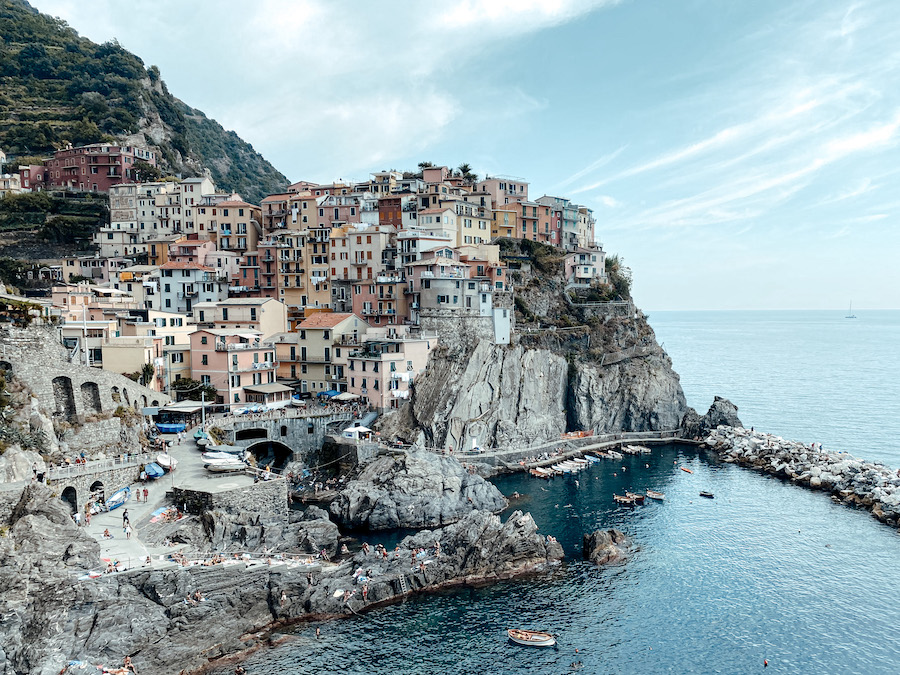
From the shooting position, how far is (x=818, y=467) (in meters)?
65.8

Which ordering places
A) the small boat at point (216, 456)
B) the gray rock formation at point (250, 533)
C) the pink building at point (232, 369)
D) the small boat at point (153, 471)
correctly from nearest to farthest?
1. the gray rock formation at point (250, 533)
2. the small boat at point (153, 471)
3. the small boat at point (216, 456)
4. the pink building at point (232, 369)

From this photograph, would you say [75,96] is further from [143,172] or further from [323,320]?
[323,320]

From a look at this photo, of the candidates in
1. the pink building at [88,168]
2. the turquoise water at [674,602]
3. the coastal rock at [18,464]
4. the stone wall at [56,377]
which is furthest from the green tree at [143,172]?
the coastal rock at [18,464]

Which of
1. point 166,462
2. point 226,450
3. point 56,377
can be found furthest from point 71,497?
point 226,450

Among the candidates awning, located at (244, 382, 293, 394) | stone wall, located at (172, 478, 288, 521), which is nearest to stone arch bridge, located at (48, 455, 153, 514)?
stone wall, located at (172, 478, 288, 521)

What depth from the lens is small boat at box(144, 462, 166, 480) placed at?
44.3 m

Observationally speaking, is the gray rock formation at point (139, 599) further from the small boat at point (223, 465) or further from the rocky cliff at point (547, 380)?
the rocky cliff at point (547, 380)

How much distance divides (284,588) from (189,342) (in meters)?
35.2

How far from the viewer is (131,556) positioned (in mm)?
34656

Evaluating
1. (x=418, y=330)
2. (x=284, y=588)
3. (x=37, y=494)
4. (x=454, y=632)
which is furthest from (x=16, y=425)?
(x=418, y=330)

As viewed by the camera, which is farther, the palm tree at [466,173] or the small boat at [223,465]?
the palm tree at [466,173]

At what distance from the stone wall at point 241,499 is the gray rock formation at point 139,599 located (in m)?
6.49

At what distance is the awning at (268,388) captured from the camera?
210ft

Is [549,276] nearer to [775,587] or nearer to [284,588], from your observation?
[775,587]
